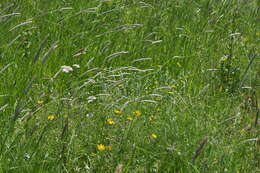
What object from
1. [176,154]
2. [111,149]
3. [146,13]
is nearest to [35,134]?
[111,149]

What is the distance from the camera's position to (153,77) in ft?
14.1

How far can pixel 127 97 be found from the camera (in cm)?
329

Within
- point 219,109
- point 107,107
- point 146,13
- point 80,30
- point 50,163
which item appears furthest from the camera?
point 146,13

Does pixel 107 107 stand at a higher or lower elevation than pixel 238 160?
higher

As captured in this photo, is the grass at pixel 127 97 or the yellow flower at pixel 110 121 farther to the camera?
the yellow flower at pixel 110 121

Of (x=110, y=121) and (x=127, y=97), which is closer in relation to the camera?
(x=110, y=121)

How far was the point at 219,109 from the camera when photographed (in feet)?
12.6

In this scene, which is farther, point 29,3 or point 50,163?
point 29,3

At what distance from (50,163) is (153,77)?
5.15 ft

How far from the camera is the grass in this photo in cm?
300

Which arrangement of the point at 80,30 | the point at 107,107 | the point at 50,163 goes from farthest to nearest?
the point at 80,30
the point at 107,107
the point at 50,163

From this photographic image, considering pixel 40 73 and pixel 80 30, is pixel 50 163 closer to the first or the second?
pixel 40 73

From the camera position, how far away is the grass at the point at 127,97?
300 cm

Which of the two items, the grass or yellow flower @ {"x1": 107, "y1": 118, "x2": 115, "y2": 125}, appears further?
yellow flower @ {"x1": 107, "y1": 118, "x2": 115, "y2": 125}
